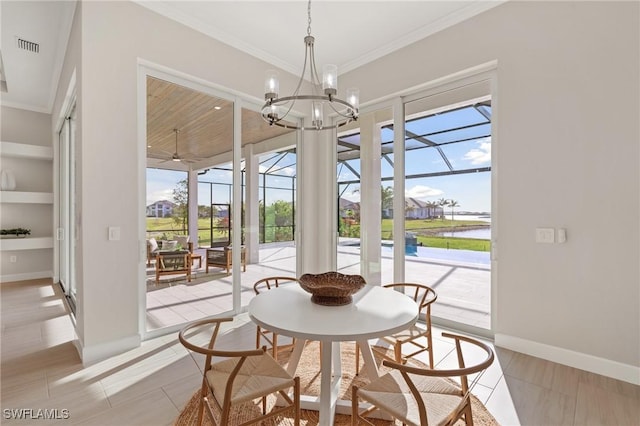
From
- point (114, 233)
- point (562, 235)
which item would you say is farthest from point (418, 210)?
point (114, 233)

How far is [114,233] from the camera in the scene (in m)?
2.64

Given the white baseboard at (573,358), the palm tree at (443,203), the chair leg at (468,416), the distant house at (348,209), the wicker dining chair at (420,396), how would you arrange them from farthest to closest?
the distant house at (348,209) < the palm tree at (443,203) < the white baseboard at (573,358) < the chair leg at (468,416) < the wicker dining chair at (420,396)

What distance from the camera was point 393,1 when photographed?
282 centimetres

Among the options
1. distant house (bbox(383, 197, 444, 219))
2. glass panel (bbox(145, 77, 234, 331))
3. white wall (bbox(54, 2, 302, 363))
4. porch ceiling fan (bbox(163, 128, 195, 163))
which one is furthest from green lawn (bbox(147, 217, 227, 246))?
distant house (bbox(383, 197, 444, 219))

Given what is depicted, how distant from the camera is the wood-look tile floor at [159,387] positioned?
6.03 ft

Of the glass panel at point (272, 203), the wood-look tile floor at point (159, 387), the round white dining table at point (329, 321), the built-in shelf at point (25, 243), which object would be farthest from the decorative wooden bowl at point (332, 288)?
the built-in shelf at point (25, 243)

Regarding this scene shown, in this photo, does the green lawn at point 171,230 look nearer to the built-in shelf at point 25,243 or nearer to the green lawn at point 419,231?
the green lawn at point 419,231

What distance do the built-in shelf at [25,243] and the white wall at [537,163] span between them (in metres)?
3.81

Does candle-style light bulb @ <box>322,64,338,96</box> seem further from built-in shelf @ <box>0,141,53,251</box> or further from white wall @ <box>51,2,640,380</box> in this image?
built-in shelf @ <box>0,141,53,251</box>

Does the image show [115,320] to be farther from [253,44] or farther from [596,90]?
[596,90]

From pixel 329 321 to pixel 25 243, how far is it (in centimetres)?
598

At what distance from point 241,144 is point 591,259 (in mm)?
3496

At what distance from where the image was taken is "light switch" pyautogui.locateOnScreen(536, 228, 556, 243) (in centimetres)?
250

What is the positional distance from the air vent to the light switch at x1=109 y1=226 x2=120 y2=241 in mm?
2614
